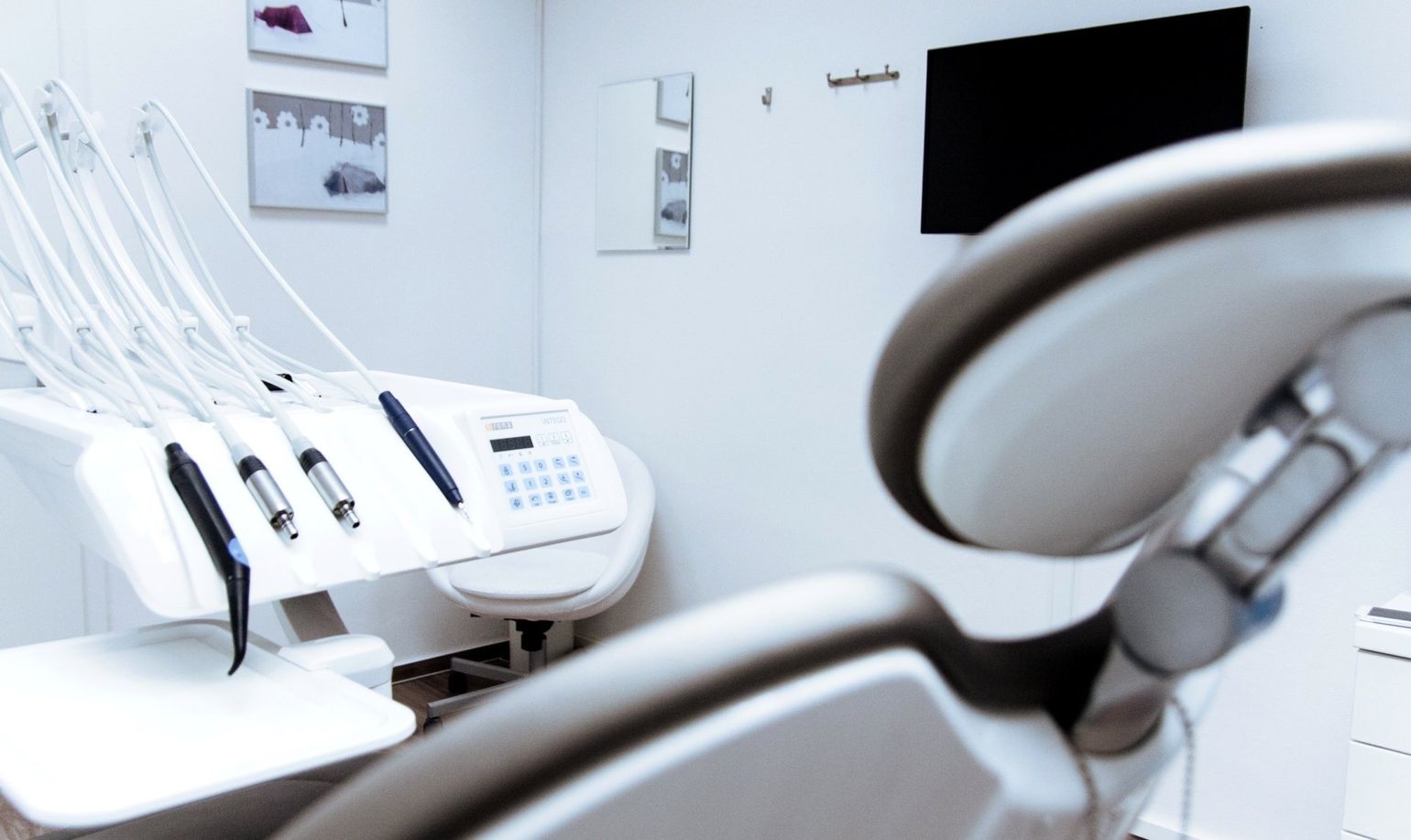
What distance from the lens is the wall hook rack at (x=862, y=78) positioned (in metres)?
2.83

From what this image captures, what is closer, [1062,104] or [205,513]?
[205,513]

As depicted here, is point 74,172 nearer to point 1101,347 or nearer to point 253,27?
point 1101,347

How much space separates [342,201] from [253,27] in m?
0.54

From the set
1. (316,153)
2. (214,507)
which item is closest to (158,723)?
(214,507)

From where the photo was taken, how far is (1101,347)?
274 mm

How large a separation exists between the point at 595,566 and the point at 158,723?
2.35 meters

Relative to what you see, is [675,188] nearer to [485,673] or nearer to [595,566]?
[595,566]

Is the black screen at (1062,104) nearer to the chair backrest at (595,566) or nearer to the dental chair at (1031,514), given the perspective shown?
the chair backrest at (595,566)

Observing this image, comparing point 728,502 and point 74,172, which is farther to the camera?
point 728,502

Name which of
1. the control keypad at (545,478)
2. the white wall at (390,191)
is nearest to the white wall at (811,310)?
the white wall at (390,191)

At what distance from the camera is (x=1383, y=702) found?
187 centimetres

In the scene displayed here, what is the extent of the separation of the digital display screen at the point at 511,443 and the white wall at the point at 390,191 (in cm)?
225

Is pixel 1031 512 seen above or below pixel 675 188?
below

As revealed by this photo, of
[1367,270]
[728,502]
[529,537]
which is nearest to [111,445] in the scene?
[529,537]
